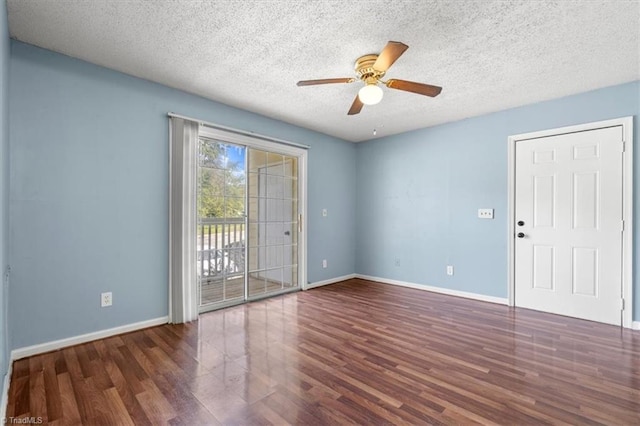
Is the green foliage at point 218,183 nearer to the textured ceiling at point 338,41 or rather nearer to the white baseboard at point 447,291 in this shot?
the textured ceiling at point 338,41

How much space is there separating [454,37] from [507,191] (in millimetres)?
2402

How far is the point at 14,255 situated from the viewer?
2395 millimetres

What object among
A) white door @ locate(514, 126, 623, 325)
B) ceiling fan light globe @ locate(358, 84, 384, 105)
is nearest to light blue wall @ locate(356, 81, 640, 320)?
white door @ locate(514, 126, 623, 325)

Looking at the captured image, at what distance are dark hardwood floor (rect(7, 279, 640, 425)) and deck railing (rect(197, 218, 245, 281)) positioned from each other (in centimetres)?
66

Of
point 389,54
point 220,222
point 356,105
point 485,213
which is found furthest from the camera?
point 485,213

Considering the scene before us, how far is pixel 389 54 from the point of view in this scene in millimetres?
2168

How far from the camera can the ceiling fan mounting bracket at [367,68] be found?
2547 millimetres

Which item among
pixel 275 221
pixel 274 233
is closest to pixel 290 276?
pixel 274 233

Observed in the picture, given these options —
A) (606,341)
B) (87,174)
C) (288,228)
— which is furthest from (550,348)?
(87,174)

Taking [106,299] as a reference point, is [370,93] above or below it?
above

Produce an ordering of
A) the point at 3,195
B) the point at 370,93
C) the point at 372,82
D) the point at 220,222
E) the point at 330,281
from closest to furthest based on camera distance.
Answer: the point at 3,195
the point at 370,93
the point at 372,82
the point at 220,222
the point at 330,281

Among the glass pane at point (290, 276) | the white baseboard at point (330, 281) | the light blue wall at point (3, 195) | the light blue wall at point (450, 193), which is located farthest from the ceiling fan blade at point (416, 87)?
the white baseboard at point (330, 281)

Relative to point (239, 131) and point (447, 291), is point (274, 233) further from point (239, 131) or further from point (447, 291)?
point (447, 291)

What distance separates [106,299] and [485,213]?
462cm
